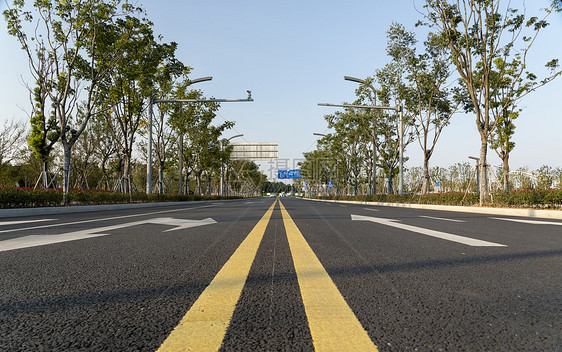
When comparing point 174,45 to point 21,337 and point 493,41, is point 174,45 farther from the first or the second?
point 21,337

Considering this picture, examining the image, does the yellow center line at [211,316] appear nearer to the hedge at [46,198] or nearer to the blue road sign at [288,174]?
the hedge at [46,198]

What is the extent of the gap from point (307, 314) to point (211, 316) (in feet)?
1.44

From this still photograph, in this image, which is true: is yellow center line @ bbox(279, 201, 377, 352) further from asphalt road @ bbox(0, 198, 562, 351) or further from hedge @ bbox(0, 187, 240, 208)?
hedge @ bbox(0, 187, 240, 208)

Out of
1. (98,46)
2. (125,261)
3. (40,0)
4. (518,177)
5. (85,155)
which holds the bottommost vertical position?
(125,261)

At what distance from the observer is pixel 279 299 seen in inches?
67.7

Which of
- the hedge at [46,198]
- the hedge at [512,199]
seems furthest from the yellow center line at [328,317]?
the hedge at [512,199]

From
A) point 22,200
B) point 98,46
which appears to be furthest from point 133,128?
point 22,200

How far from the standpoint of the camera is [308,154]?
69375 mm

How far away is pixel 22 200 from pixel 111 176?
35.8 metres

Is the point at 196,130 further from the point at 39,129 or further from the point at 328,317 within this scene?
the point at 328,317

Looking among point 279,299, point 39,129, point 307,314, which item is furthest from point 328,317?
point 39,129

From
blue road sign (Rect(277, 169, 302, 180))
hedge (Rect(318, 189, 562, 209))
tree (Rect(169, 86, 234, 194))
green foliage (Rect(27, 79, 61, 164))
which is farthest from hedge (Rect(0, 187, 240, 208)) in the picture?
blue road sign (Rect(277, 169, 302, 180))

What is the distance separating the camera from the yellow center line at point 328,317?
3.93 feet

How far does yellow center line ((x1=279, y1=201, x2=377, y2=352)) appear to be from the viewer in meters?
1.20
